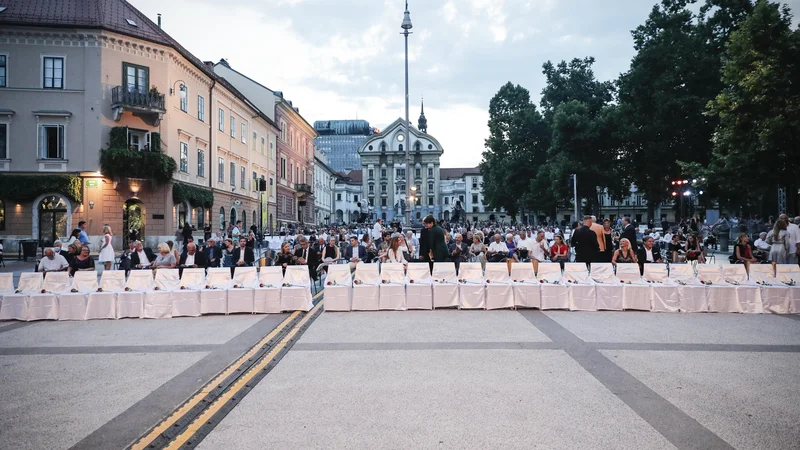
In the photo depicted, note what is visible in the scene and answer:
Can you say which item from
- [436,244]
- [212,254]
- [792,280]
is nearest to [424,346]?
[436,244]

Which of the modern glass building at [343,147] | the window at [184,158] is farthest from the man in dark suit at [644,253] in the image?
the modern glass building at [343,147]

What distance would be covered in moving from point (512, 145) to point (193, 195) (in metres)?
33.9

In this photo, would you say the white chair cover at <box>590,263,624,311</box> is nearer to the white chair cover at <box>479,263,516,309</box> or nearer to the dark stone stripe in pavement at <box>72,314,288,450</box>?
the white chair cover at <box>479,263,516,309</box>

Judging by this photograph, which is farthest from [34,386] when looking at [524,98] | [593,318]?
[524,98]

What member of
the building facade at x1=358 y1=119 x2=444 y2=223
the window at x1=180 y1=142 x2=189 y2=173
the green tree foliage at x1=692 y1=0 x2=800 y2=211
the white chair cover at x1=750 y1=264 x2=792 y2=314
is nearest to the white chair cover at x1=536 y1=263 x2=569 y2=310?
the white chair cover at x1=750 y1=264 x2=792 y2=314

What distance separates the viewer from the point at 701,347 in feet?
22.5

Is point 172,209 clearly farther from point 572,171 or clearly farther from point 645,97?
point 645,97

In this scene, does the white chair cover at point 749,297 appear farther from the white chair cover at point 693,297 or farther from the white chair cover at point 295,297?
the white chair cover at point 295,297

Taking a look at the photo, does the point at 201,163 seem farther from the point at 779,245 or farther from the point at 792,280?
the point at 792,280

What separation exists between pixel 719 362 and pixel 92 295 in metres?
10.5

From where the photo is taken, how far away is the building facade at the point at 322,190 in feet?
241

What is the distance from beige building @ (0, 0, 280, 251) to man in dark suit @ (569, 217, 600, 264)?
2144cm

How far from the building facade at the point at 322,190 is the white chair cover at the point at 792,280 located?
209 feet

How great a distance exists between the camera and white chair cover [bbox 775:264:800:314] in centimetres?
973
